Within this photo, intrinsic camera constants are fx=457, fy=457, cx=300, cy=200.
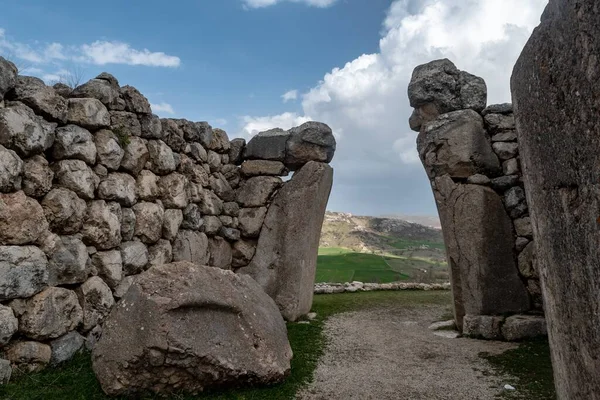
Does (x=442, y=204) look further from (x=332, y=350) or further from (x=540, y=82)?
(x=540, y=82)

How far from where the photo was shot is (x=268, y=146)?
8.31m

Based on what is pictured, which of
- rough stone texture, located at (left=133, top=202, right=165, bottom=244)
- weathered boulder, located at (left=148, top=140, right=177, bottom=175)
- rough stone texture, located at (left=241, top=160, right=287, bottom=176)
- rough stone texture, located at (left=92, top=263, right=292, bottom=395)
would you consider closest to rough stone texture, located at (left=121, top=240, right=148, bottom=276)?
rough stone texture, located at (left=133, top=202, right=165, bottom=244)

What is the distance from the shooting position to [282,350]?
176 inches

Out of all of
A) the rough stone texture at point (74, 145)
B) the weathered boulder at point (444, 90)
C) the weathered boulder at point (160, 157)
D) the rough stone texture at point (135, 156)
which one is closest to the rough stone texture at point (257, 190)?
the weathered boulder at point (160, 157)

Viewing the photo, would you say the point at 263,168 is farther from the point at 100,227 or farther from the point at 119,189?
the point at 100,227

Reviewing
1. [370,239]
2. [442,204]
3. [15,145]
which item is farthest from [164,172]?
[370,239]

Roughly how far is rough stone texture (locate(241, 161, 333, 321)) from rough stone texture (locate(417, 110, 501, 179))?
74.5 inches

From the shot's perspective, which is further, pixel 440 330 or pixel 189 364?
pixel 440 330

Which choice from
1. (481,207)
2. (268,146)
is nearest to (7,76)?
(268,146)

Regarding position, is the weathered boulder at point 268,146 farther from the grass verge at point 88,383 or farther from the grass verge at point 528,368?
the grass verge at point 528,368

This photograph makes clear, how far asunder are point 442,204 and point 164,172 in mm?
4271

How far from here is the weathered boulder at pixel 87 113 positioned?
481 cm

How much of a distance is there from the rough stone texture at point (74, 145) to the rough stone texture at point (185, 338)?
154 cm

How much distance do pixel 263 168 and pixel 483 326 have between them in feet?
14.5
